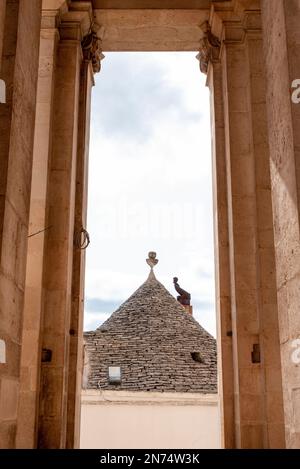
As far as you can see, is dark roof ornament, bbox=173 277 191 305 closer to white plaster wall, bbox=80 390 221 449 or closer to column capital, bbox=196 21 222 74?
white plaster wall, bbox=80 390 221 449

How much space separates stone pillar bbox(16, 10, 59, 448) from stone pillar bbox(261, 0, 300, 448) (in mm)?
3696

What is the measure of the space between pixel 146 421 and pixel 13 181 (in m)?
18.7

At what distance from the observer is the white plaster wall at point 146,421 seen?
2272 centimetres

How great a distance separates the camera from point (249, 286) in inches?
350

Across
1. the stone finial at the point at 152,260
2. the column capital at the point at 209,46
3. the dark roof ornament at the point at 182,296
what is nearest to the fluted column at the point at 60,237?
the column capital at the point at 209,46

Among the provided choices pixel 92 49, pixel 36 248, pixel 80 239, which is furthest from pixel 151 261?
pixel 36 248

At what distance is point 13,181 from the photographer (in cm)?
555

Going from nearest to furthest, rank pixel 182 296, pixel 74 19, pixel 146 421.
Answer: pixel 74 19 → pixel 146 421 → pixel 182 296

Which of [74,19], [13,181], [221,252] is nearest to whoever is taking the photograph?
[13,181]

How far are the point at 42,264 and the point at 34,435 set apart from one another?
215 cm

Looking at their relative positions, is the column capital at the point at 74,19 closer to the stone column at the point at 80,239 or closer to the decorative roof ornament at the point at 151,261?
the stone column at the point at 80,239

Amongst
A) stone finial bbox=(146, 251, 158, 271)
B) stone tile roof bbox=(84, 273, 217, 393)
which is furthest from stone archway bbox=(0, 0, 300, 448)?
stone finial bbox=(146, 251, 158, 271)

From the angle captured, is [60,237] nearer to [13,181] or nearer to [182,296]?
[13,181]

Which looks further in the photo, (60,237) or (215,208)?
(215,208)
